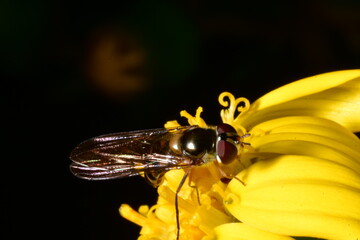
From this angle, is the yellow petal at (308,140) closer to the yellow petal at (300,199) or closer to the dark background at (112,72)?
the yellow petal at (300,199)

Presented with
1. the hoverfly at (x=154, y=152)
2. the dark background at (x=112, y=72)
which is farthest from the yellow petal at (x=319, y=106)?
the dark background at (x=112, y=72)

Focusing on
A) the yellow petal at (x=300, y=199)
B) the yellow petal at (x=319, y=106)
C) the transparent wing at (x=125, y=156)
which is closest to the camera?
the yellow petal at (x=300, y=199)

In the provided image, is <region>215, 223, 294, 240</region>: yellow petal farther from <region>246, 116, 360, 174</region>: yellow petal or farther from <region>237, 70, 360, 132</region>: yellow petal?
<region>237, 70, 360, 132</region>: yellow petal

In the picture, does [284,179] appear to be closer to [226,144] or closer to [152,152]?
[226,144]

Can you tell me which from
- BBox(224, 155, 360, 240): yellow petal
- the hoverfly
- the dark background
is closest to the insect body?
the hoverfly

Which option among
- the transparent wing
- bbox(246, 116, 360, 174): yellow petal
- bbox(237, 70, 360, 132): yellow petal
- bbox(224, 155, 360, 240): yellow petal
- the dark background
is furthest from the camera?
the dark background

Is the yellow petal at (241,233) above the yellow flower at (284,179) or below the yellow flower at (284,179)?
below

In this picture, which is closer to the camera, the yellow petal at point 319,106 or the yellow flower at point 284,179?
the yellow flower at point 284,179
